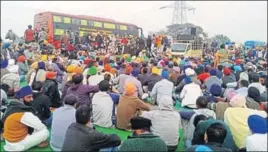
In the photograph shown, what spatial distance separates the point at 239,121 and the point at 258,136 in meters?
1.19

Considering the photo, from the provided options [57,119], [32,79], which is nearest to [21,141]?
[57,119]

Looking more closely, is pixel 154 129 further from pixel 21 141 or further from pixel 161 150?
pixel 21 141

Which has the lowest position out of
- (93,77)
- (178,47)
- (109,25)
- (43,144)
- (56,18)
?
(43,144)

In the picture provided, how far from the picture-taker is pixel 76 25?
22.3 m

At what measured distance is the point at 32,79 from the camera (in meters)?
8.68

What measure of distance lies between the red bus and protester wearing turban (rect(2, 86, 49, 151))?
47.6 ft

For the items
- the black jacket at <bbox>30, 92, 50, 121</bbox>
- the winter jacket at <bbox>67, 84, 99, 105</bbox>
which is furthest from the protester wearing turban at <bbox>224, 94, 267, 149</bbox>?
the black jacket at <bbox>30, 92, 50, 121</bbox>

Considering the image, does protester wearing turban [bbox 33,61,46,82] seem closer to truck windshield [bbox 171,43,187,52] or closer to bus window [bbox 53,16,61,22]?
bus window [bbox 53,16,61,22]

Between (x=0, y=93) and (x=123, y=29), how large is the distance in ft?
63.6

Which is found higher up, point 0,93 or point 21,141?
point 0,93

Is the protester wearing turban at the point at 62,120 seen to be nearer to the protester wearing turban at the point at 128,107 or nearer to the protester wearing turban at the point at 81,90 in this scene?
the protester wearing turban at the point at 128,107

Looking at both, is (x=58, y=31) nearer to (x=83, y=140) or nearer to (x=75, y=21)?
(x=75, y=21)

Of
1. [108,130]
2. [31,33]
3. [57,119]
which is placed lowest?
[108,130]

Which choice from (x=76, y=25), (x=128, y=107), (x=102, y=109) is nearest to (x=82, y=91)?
(x=102, y=109)
